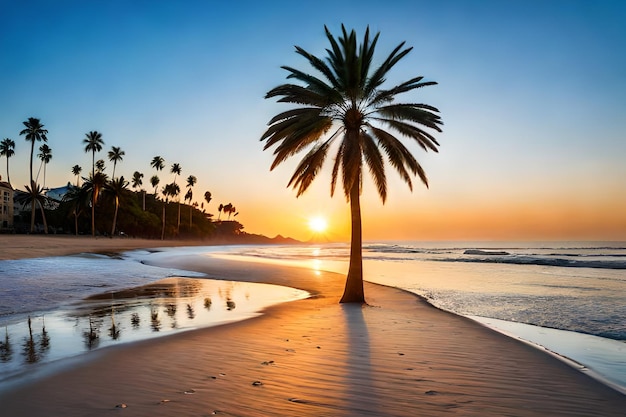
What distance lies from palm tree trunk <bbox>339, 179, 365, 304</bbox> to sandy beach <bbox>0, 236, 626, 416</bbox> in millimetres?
5158

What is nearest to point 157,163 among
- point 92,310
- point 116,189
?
point 116,189

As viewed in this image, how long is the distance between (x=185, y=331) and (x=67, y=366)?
306 cm

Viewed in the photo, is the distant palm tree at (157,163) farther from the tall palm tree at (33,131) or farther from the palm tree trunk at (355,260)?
the palm tree trunk at (355,260)

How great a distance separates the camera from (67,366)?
6.18 meters

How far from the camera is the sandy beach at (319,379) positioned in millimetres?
4668

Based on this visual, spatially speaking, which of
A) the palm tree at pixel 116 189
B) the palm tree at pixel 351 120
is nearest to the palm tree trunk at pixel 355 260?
the palm tree at pixel 351 120

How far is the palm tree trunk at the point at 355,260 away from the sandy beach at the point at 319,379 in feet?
16.9

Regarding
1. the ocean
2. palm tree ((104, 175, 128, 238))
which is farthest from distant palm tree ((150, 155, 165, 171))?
the ocean

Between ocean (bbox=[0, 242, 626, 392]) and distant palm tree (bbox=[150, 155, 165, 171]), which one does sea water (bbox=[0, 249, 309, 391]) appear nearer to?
ocean (bbox=[0, 242, 626, 392])

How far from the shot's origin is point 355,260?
14766 mm

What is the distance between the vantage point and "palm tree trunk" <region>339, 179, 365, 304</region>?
14609 millimetres

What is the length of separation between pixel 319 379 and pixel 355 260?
30.3ft

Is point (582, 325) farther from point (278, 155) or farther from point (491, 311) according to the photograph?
point (278, 155)

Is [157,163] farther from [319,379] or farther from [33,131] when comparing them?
[319,379]
